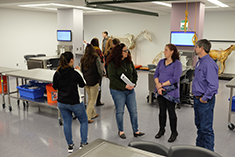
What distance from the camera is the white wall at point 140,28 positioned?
1104cm

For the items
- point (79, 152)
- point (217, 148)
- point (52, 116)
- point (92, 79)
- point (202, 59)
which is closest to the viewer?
point (79, 152)

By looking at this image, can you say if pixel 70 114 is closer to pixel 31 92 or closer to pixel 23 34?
pixel 31 92

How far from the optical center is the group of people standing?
295 cm

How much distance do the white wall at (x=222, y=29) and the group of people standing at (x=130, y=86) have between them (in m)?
6.69

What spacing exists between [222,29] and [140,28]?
3677mm

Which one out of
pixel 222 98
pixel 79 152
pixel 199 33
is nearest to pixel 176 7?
pixel 199 33

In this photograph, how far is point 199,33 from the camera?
688 centimetres

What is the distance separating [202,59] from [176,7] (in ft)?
14.9

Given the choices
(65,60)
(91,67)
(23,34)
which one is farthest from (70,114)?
(23,34)

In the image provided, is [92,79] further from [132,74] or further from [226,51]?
[226,51]

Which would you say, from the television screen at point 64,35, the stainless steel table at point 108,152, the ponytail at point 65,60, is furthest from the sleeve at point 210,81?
the television screen at point 64,35

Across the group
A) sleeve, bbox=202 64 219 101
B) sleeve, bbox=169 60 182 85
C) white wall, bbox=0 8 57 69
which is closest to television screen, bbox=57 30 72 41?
white wall, bbox=0 8 57 69

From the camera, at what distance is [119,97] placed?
143 inches

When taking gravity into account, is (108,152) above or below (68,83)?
below
